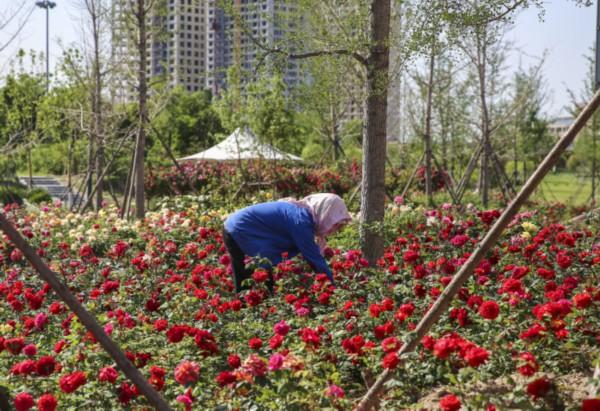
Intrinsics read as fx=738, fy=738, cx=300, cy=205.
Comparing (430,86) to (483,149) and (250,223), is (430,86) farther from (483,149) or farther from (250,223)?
(250,223)

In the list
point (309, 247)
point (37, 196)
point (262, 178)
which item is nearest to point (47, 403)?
point (309, 247)

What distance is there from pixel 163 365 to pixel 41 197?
52.7ft

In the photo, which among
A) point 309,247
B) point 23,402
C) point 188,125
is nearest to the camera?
point 23,402

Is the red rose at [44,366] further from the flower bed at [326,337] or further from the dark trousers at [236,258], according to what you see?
→ the dark trousers at [236,258]

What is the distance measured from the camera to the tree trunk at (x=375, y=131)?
6.54 metres

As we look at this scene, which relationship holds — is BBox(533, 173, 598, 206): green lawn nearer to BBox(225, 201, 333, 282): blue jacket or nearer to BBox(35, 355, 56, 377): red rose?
BBox(225, 201, 333, 282): blue jacket

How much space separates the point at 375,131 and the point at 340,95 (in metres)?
7.39

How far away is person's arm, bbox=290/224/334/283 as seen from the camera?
488cm

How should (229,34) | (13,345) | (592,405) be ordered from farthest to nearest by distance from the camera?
(229,34)
(13,345)
(592,405)

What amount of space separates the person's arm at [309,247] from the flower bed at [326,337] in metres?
0.11

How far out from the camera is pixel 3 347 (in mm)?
3326

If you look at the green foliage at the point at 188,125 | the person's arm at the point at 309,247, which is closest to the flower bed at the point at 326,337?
the person's arm at the point at 309,247

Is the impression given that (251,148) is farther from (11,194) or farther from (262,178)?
(11,194)

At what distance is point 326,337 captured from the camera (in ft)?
11.7
